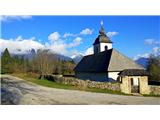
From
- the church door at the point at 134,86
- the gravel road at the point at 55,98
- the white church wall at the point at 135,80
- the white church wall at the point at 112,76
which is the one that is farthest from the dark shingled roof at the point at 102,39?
the gravel road at the point at 55,98

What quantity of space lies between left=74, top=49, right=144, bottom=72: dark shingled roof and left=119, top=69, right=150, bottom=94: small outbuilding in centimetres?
113

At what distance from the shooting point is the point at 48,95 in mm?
17188

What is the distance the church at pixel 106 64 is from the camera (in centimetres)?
2228

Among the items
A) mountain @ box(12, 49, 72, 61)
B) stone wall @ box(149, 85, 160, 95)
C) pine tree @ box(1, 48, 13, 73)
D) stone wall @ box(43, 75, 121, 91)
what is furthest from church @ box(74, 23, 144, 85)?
pine tree @ box(1, 48, 13, 73)

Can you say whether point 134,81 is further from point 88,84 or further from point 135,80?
point 88,84

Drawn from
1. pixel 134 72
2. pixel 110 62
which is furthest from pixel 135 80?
pixel 110 62

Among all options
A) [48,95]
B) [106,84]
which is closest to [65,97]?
[48,95]

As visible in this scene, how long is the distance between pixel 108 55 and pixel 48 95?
854 centimetres

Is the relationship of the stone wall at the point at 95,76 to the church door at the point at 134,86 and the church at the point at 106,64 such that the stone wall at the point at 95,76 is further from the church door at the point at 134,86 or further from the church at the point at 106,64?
the church door at the point at 134,86

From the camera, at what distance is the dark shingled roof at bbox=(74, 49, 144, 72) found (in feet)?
74.5

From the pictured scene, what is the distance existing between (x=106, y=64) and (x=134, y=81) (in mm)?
3470

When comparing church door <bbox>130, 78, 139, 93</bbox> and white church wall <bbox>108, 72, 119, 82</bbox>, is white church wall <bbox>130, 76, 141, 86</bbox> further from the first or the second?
white church wall <bbox>108, 72, 119, 82</bbox>
